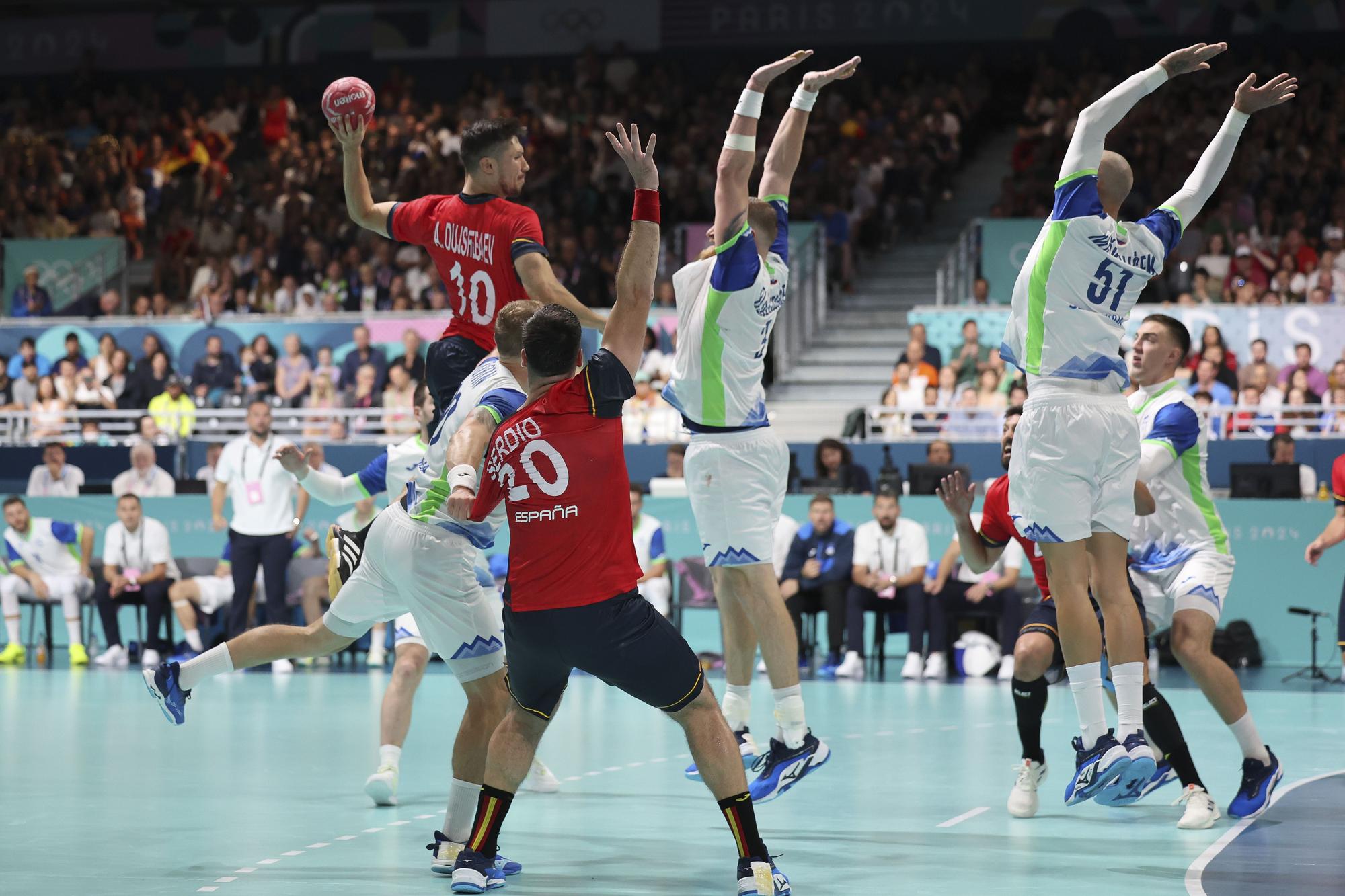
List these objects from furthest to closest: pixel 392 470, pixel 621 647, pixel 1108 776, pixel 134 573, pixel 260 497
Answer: pixel 134 573 < pixel 260 497 < pixel 392 470 < pixel 1108 776 < pixel 621 647

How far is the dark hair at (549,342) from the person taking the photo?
17.6 feet

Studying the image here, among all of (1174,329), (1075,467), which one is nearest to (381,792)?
(1075,467)

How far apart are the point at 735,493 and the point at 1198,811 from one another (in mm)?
2388

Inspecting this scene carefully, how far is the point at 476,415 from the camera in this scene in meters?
5.75

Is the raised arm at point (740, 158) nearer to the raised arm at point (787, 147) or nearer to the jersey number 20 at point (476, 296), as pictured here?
the raised arm at point (787, 147)

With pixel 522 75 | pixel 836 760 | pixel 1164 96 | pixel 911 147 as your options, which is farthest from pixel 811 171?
pixel 836 760

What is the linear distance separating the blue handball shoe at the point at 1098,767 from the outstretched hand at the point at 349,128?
398 cm

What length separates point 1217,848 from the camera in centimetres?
628

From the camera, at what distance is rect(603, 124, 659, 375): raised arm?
543 cm

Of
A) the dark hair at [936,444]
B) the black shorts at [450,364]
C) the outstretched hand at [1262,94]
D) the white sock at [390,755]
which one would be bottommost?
the white sock at [390,755]

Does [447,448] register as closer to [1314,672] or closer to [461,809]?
[461,809]

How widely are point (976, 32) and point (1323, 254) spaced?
32.9 feet

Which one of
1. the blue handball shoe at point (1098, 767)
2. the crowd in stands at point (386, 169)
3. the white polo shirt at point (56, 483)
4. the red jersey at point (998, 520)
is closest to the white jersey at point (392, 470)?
the red jersey at point (998, 520)

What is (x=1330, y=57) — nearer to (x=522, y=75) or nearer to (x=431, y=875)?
(x=522, y=75)
